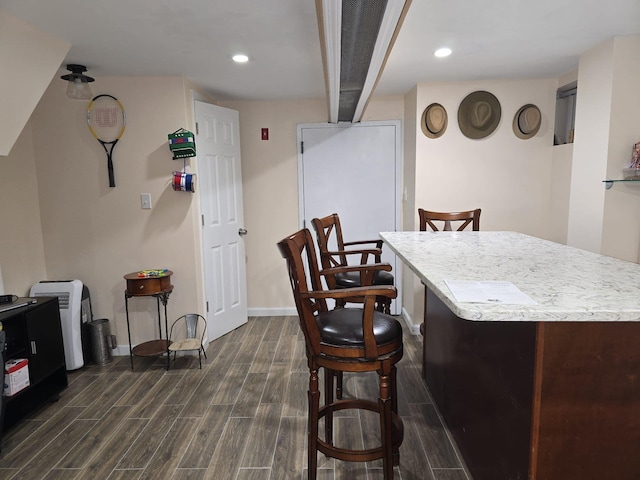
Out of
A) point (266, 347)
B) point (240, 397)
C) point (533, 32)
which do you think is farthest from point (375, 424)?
point (533, 32)

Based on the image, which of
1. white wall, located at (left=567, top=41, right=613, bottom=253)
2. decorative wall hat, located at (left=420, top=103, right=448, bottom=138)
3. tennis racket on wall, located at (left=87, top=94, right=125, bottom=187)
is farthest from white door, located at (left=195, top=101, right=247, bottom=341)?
white wall, located at (left=567, top=41, right=613, bottom=253)

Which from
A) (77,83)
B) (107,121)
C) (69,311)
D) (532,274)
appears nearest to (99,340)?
(69,311)

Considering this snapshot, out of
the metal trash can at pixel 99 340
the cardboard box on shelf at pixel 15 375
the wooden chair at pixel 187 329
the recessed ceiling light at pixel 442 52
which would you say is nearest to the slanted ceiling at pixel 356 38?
the recessed ceiling light at pixel 442 52

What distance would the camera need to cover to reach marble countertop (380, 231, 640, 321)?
946 millimetres

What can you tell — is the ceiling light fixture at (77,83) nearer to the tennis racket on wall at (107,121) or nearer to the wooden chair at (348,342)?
the tennis racket on wall at (107,121)

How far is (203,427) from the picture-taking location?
2211 millimetres

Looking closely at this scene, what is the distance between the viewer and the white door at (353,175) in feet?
12.7

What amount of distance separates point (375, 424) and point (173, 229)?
213 cm

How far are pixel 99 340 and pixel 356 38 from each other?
2925 millimetres

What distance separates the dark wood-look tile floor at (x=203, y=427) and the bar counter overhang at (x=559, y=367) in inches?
27.6

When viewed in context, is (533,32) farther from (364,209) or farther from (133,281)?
(133,281)

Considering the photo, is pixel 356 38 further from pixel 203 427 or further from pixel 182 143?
pixel 203 427

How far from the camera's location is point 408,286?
3871mm

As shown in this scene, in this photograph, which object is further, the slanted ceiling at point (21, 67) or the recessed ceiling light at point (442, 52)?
the recessed ceiling light at point (442, 52)
